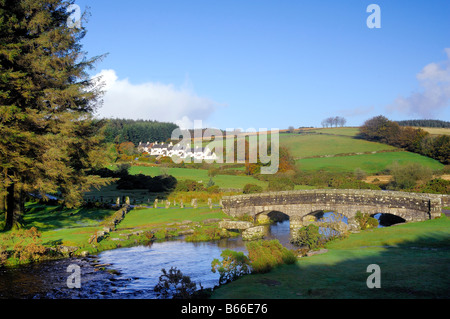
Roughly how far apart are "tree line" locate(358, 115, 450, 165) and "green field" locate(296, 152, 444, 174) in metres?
2.14

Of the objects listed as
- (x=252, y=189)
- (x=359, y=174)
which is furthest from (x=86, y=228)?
(x=359, y=174)

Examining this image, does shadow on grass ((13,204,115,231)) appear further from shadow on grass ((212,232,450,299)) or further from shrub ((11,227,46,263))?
shadow on grass ((212,232,450,299))

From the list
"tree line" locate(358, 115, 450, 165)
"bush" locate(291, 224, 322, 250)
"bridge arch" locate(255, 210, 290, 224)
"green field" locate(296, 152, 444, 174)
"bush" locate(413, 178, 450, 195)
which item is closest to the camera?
"bush" locate(291, 224, 322, 250)

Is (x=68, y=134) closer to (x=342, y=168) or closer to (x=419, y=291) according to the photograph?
(x=419, y=291)

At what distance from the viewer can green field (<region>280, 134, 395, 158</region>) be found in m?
97.2

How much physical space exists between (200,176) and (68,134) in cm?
4754

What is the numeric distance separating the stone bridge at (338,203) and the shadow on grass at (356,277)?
11756 millimetres

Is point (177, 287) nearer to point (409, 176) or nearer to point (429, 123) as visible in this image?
point (409, 176)

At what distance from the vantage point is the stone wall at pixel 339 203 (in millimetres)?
31172

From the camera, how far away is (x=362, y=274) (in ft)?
49.2

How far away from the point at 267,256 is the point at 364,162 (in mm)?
71902

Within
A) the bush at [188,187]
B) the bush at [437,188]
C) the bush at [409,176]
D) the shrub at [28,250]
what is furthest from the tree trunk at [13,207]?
the bush at [409,176]

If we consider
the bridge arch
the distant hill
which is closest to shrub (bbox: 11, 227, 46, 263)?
the bridge arch
